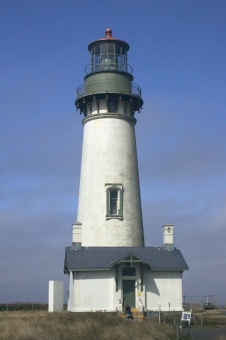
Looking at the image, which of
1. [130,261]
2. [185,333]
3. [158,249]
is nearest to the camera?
[185,333]

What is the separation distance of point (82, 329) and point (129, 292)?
9009 millimetres

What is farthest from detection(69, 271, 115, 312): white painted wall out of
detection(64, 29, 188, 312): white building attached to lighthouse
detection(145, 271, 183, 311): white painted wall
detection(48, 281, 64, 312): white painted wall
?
detection(48, 281, 64, 312): white painted wall

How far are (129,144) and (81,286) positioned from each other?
9.30 meters

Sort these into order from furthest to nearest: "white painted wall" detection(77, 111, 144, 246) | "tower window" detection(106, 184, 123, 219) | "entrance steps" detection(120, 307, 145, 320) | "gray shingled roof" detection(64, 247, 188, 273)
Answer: "tower window" detection(106, 184, 123, 219) → "white painted wall" detection(77, 111, 144, 246) → "gray shingled roof" detection(64, 247, 188, 273) → "entrance steps" detection(120, 307, 145, 320)

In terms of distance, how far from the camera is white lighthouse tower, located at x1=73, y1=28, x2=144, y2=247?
33375mm

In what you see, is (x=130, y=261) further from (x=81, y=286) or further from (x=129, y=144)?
(x=129, y=144)

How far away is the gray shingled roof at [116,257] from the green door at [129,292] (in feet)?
4.50

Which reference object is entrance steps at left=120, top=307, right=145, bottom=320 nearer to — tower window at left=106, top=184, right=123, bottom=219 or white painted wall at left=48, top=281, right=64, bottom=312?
white painted wall at left=48, top=281, right=64, bottom=312

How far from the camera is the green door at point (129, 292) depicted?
30.6 m

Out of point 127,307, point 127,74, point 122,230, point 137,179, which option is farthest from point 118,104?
point 127,307

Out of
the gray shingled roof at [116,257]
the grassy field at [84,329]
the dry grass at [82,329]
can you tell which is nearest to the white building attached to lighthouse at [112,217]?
the gray shingled roof at [116,257]

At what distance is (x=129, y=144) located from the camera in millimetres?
35000

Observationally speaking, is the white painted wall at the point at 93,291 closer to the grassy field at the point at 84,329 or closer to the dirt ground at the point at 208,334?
the grassy field at the point at 84,329

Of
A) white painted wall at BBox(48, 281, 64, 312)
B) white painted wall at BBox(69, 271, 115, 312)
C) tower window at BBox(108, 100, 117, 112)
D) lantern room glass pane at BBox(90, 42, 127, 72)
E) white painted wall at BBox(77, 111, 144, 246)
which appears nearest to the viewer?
white painted wall at BBox(69, 271, 115, 312)
